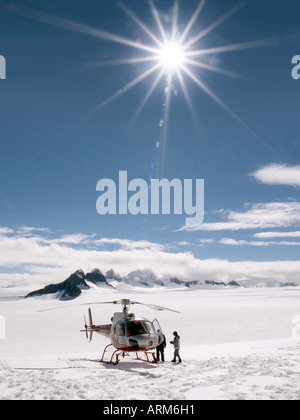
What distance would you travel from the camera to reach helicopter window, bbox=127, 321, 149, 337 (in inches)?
654

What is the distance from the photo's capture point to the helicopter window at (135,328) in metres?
16.6

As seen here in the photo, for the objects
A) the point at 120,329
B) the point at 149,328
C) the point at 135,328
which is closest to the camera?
the point at 135,328

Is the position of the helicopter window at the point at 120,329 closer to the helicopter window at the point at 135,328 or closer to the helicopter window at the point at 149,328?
the helicopter window at the point at 135,328

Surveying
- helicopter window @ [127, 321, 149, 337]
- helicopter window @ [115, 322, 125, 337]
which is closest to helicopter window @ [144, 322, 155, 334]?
helicopter window @ [127, 321, 149, 337]

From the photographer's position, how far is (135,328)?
16750 mm

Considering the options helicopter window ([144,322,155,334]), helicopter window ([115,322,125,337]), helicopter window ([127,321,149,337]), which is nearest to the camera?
helicopter window ([127,321,149,337])

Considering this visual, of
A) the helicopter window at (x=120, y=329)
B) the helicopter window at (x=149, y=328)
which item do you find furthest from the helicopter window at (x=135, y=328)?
the helicopter window at (x=120, y=329)

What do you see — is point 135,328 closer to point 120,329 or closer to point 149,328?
point 149,328

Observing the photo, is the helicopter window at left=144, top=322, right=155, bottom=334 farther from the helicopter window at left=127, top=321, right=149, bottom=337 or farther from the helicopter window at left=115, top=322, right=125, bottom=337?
the helicopter window at left=115, top=322, right=125, bottom=337

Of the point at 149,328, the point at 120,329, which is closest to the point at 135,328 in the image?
the point at 149,328

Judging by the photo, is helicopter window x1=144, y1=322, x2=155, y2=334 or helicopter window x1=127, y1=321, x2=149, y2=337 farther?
helicopter window x1=144, y1=322, x2=155, y2=334

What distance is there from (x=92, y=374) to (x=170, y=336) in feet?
76.0
